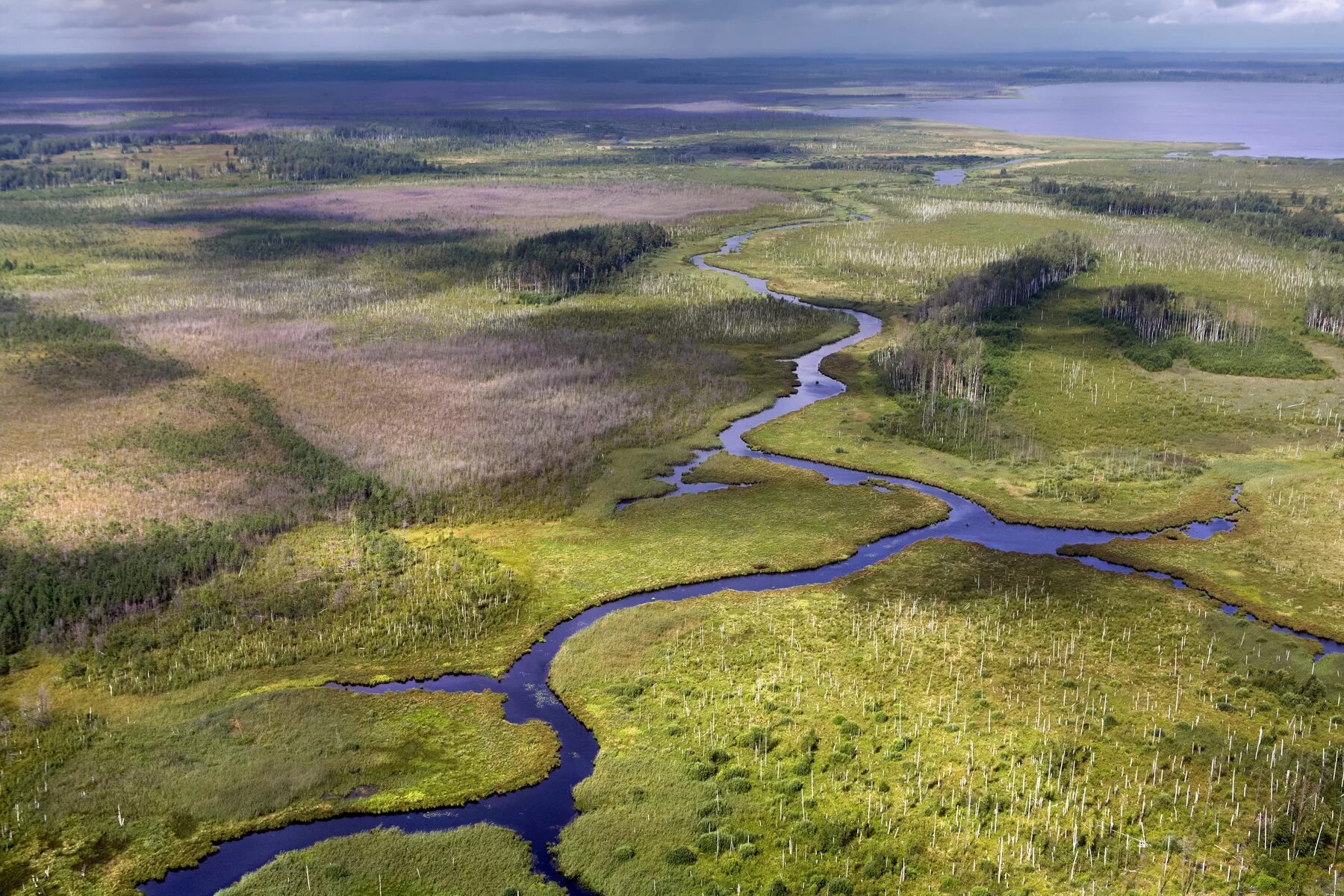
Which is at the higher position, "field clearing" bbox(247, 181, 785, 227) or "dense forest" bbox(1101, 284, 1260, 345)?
"field clearing" bbox(247, 181, 785, 227)

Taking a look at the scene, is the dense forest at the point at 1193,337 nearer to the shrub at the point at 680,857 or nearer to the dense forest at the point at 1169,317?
the dense forest at the point at 1169,317

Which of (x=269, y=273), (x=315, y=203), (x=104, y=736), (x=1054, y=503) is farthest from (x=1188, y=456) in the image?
(x=315, y=203)

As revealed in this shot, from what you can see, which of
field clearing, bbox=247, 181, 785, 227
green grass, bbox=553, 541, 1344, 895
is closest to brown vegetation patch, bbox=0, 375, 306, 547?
green grass, bbox=553, 541, 1344, 895

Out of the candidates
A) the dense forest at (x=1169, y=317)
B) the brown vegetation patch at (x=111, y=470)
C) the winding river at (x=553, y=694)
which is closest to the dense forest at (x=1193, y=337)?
the dense forest at (x=1169, y=317)

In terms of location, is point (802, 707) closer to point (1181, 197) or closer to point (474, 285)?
point (474, 285)

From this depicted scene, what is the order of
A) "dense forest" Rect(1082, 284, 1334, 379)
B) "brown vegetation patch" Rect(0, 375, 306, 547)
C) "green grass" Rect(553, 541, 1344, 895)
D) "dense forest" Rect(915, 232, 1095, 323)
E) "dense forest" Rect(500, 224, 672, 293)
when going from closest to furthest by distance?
"green grass" Rect(553, 541, 1344, 895), "brown vegetation patch" Rect(0, 375, 306, 547), "dense forest" Rect(1082, 284, 1334, 379), "dense forest" Rect(915, 232, 1095, 323), "dense forest" Rect(500, 224, 672, 293)

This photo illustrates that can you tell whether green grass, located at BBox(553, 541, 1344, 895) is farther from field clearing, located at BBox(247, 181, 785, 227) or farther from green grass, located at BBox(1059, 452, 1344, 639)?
field clearing, located at BBox(247, 181, 785, 227)

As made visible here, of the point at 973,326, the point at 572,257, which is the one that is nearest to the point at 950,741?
the point at 973,326
